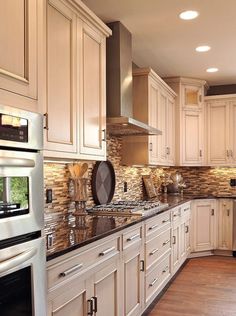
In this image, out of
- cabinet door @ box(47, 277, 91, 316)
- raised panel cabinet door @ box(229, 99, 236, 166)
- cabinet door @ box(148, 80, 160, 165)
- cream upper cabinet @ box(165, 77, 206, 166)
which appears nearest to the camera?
cabinet door @ box(47, 277, 91, 316)

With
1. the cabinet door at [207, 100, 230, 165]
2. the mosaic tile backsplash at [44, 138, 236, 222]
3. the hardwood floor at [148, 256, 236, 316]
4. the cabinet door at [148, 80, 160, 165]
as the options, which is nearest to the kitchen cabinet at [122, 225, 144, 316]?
the hardwood floor at [148, 256, 236, 316]

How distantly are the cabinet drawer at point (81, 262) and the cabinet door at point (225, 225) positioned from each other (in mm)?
3318

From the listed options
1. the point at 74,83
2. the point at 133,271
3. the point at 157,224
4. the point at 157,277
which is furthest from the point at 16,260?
the point at 157,277

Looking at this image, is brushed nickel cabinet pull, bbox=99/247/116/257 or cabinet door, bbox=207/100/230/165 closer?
brushed nickel cabinet pull, bbox=99/247/116/257

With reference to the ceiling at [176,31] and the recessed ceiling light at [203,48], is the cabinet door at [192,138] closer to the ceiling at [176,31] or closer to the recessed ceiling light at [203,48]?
the ceiling at [176,31]

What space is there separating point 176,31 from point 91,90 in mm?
1418

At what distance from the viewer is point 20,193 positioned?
1.38 m

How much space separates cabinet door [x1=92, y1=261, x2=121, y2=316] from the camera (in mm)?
2188

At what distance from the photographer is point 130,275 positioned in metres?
2.79

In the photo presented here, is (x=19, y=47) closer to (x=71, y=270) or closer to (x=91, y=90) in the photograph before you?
(x=71, y=270)

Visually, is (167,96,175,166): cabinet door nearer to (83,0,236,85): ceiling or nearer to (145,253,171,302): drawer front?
(83,0,236,85): ceiling

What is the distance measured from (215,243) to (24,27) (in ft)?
15.5

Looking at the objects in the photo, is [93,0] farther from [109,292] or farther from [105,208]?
[109,292]

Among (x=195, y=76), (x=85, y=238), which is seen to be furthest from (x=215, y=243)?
(x=85, y=238)
